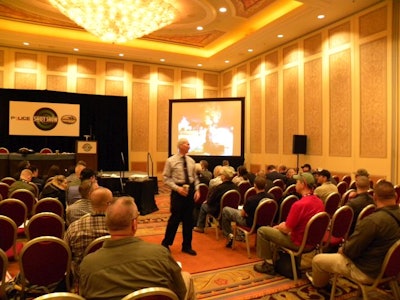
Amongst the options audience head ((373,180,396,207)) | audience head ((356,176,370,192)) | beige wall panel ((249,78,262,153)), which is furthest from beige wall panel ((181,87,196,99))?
audience head ((373,180,396,207))

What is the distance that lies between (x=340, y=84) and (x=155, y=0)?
223 inches

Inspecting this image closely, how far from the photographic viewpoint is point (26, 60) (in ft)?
39.9

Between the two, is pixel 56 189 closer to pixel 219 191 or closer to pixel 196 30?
pixel 219 191

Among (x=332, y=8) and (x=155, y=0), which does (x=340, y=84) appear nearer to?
(x=332, y=8)

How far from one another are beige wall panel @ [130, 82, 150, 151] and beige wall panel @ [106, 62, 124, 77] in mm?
727

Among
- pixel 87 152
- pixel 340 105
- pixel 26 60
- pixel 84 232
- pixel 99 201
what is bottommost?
pixel 84 232

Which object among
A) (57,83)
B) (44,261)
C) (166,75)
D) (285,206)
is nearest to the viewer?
(44,261)

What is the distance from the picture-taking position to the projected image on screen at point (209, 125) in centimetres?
1173

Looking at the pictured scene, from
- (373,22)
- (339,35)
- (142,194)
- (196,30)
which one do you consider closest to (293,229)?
(142,194)

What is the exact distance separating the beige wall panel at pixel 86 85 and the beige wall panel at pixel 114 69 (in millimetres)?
743

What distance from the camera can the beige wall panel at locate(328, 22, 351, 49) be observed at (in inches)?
362

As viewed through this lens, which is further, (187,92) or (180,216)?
(187,92)

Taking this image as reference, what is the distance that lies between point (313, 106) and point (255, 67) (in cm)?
354

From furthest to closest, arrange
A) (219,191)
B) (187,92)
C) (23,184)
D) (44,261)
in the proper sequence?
(187,92), (219,191), (23,184), (44,261)
